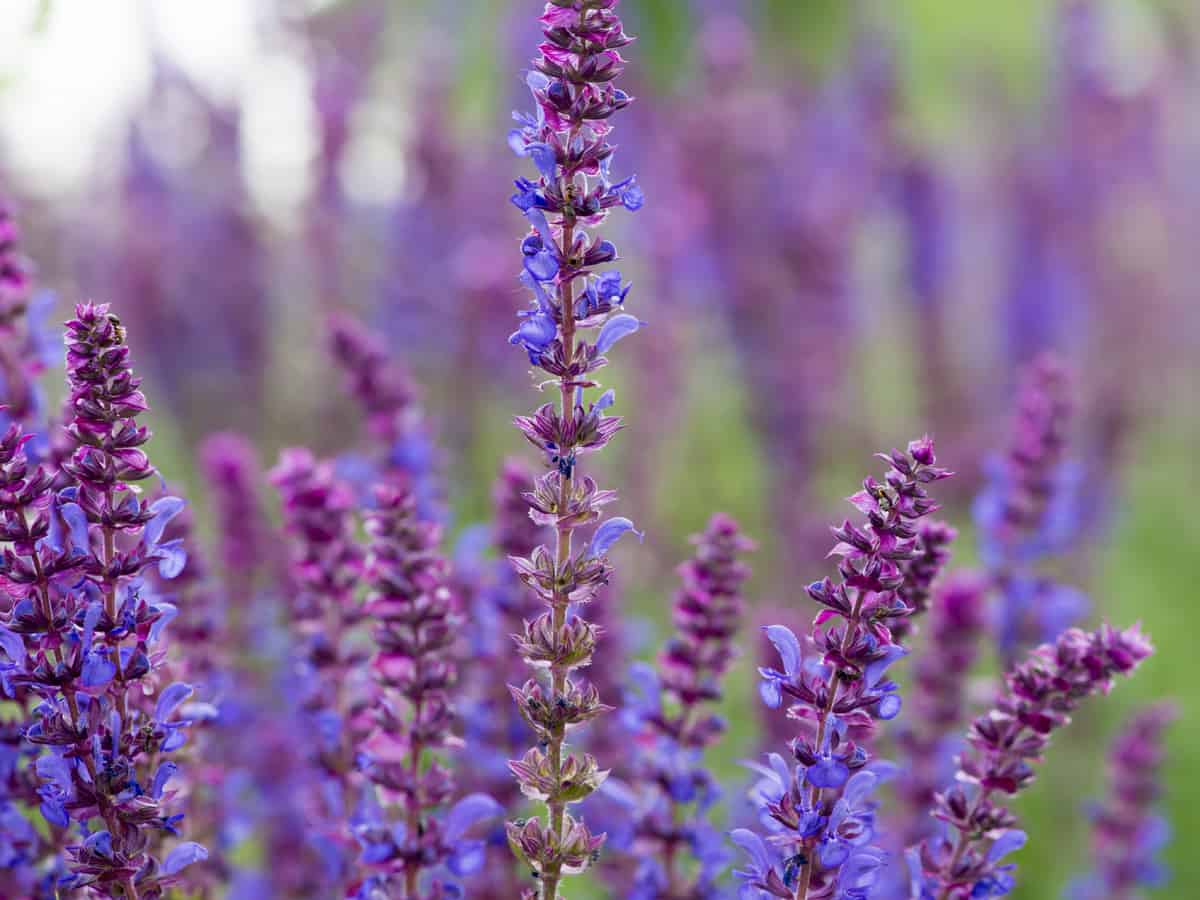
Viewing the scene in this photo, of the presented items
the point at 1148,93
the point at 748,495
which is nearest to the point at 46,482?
the point at 748,495

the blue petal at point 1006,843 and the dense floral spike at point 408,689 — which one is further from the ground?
the dense floral spike at point 408,689

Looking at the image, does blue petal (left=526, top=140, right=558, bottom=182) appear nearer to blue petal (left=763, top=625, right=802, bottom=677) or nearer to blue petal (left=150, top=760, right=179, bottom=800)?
blue petal (left=763, top=625, right=802, bottom=677)

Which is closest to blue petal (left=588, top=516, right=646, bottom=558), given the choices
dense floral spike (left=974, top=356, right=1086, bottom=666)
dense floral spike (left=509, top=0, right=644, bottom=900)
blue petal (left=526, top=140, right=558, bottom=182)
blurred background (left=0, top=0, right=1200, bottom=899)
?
dense floral spike (left=509, top=0, right=644, bottom=900)

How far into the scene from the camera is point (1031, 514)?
5.44 feet

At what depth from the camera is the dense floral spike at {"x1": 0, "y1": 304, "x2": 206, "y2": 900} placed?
0.82 meters

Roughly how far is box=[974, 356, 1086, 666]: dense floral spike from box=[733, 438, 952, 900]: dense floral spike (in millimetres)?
624

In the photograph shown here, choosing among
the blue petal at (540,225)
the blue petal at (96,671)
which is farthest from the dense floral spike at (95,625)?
the blue petal at (540,225)

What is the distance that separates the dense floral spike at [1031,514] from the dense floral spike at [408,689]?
0.78 metres

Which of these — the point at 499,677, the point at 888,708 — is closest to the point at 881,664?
the point at 888,708

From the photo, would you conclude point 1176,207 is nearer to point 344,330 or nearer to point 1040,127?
point 1040,127

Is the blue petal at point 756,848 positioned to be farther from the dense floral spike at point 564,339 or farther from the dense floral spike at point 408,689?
the dense floral spike at point 408,689

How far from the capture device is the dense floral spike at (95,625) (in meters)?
0.82

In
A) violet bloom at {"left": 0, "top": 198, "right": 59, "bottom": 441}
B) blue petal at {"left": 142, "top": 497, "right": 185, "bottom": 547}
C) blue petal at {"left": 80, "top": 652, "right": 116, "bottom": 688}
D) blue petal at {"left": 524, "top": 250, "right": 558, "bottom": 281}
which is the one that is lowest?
blue petal at {"left": 80, "top": 652, "right": 116, "bottom": 688}

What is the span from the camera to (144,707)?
983 mm
